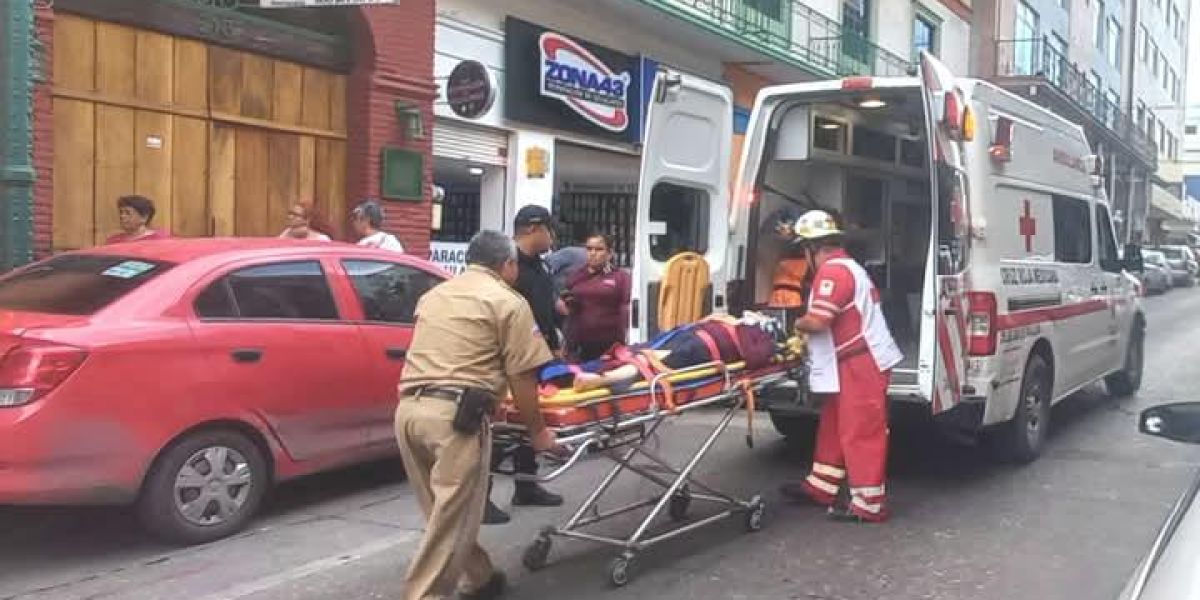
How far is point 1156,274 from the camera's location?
108 feet

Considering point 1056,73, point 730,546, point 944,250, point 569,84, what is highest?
point 1056,73

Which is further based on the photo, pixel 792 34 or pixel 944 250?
pixel 792 34

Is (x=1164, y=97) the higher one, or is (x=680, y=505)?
(x=1164, y=97)

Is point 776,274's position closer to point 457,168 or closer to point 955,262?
point 955,262

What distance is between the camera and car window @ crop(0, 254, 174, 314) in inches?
219

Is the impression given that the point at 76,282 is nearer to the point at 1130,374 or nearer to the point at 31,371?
the point at 31,371

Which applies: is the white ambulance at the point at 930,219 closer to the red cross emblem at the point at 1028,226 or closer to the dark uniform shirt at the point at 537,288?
the red cross emblem at the point at 1028,226

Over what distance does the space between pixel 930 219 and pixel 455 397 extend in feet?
13.4

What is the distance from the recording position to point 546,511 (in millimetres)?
6434

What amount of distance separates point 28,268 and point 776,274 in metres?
4.79

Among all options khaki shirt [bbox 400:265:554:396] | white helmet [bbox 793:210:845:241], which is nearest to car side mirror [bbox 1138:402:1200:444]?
khaki shirt [bbox 400:265:554:396]

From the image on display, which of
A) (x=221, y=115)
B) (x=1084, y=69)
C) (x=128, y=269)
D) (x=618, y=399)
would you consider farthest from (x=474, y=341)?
(x=1084, y=69)

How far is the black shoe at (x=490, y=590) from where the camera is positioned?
4852mm

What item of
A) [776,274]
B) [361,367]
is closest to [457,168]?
[776,274]
